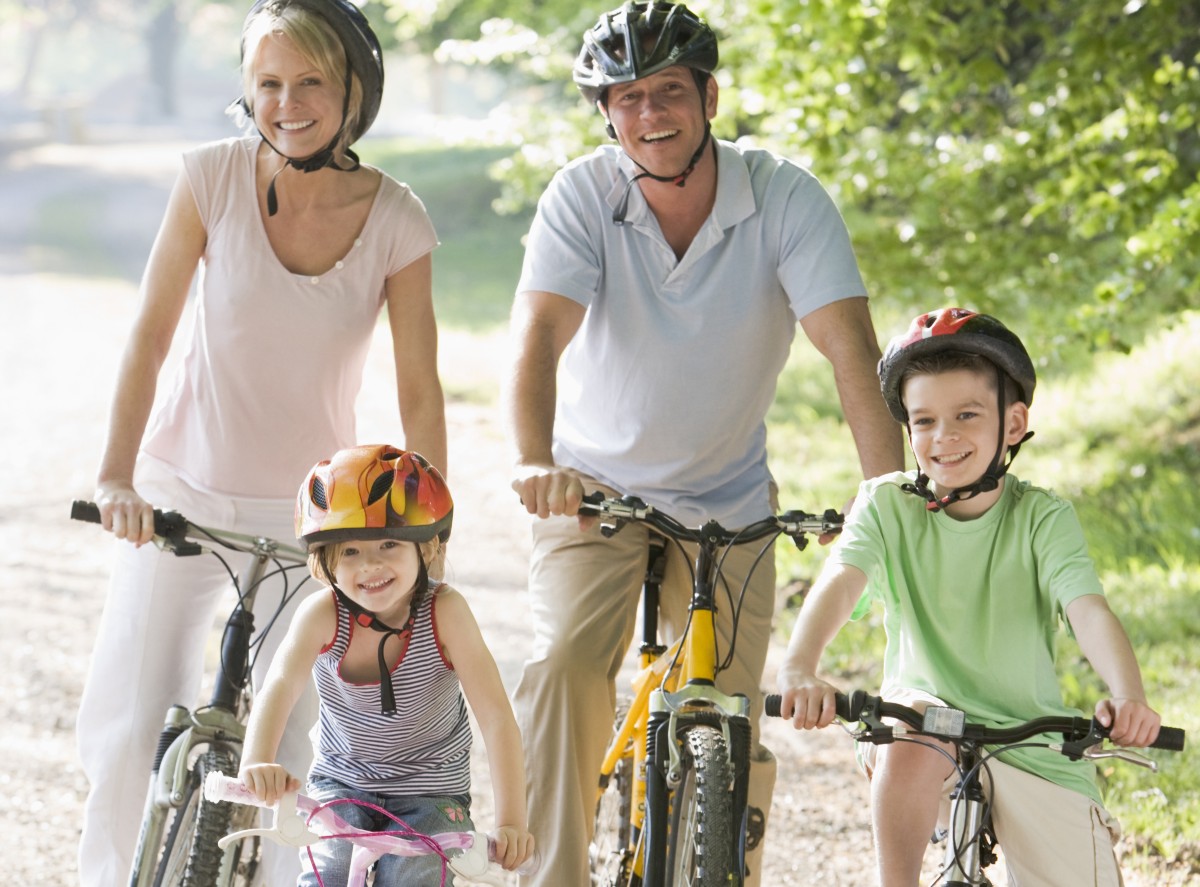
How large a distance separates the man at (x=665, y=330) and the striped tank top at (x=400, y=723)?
563mm

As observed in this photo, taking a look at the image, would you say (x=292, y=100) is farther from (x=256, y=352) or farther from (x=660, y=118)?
(x=660, y=118)

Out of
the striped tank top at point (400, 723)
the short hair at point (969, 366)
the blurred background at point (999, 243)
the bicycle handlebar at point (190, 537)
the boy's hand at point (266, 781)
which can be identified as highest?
the blurred background at point (999, 243)

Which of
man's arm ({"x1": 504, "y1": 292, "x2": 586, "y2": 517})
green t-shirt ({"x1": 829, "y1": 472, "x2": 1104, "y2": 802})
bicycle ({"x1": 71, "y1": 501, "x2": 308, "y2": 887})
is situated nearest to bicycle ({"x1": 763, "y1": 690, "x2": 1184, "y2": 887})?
green t-shirt ({"x1": 829, "y1": 472, "x2": 1104, "y2": 802})

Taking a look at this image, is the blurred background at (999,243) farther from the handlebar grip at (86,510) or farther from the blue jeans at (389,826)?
the handlebar grip at (86,510)

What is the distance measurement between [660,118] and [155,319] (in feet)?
4.62

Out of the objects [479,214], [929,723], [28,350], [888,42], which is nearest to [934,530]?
[929,723]

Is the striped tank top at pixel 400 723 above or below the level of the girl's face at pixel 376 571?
below

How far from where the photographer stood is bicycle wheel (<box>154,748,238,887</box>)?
3676 millimetres

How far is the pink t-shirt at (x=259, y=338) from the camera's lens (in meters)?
4.27

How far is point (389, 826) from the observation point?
11.6 ft

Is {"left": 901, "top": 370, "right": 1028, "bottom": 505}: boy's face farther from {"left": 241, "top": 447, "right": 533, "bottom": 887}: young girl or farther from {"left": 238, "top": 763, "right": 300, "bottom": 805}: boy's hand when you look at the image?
{"left": 238, "top": 763, "right": 300, "bottom": 805}: boy's hand

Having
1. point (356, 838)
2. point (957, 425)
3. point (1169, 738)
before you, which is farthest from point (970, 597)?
point (356, 838)

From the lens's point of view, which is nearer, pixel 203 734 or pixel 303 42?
pixel 203 734

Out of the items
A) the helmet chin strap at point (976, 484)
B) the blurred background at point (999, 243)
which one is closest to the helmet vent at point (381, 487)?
the helmet chin strap at point (976, 484)
